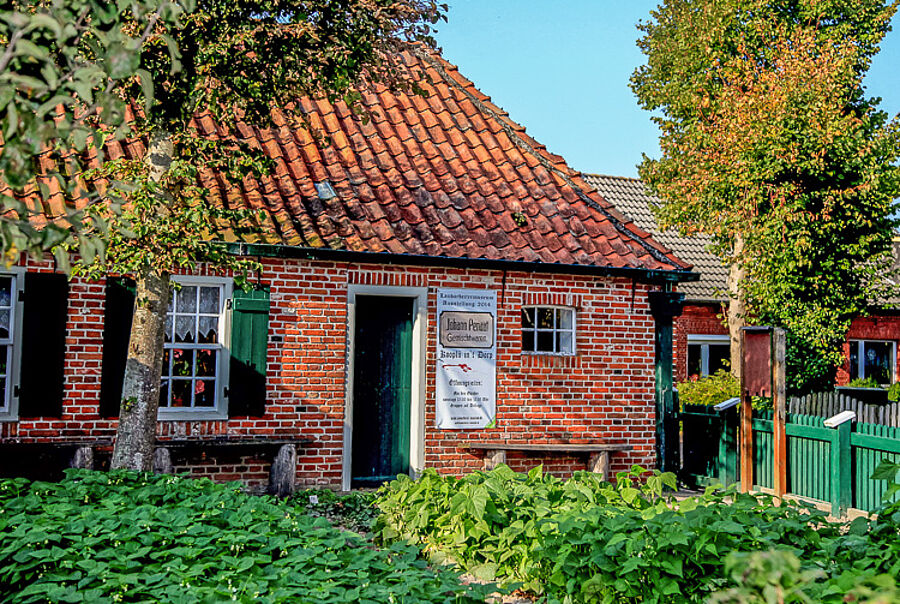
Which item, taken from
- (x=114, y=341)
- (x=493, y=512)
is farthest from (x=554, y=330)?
(x=114, y=341)

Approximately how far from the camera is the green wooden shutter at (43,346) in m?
8.47

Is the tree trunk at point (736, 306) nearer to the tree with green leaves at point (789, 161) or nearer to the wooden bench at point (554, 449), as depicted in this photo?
the tree with green leaves at point (789, 161)

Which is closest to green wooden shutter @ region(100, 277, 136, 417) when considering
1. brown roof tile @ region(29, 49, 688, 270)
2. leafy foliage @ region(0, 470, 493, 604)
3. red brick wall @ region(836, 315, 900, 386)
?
brown roof tile @ region(29, 49, 688, 270)

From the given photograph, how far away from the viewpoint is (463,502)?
6176 mm

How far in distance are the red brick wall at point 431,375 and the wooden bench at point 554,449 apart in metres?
0.14

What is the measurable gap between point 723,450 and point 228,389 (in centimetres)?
647

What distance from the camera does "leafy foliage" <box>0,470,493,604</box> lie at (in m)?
4.12

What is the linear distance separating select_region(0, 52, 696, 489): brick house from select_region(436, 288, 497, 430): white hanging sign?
2cm

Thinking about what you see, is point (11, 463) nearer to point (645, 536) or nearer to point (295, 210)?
point (295, 210)

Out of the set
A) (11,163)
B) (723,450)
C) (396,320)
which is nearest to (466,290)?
(396,320)

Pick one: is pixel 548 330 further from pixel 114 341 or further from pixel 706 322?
pixel 706 322

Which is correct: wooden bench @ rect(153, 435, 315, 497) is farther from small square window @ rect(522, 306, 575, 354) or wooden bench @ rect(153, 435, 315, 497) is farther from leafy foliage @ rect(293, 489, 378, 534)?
small square window @ rect(522, 306, 575, 354)

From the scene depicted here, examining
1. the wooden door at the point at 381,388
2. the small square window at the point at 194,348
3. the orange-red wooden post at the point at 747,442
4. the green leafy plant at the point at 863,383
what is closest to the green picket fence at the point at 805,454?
the orange-red wooden post at the point at 747,442

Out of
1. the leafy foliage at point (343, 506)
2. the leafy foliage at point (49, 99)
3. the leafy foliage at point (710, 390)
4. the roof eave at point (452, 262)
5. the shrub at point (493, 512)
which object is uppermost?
the roof eave at point (452, 262)
